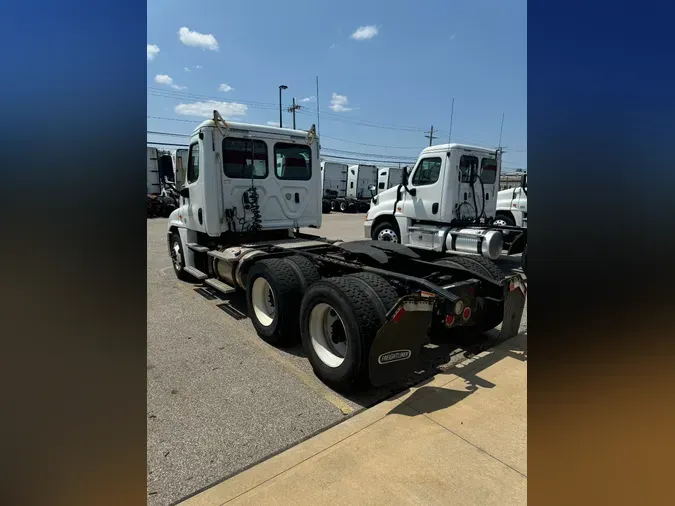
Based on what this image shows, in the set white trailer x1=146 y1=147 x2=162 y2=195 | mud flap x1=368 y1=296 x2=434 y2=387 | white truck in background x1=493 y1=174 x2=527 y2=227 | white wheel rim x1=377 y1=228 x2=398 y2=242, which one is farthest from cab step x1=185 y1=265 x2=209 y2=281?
white trailer x1=146 y1=147 x2=162 y2=195

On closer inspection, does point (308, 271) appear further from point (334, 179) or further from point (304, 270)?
point (334, 179)

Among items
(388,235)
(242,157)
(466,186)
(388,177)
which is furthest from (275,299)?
(388,177)

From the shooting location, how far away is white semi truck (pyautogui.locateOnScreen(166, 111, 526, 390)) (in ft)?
11.3

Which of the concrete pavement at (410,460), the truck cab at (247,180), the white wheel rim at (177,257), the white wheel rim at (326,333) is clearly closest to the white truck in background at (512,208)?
the truck cab at (247,180)

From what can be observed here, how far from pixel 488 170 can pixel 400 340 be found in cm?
761

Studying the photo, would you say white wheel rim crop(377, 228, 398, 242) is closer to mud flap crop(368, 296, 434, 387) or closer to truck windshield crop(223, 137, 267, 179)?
truck windshield crop(223, 137, 267, 179)

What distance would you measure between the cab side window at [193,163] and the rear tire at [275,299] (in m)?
2.35

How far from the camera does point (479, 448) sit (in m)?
2.79

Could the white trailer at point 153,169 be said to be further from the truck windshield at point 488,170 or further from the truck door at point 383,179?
the truck windshield at point 488,170

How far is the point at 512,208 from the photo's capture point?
12.9 metres

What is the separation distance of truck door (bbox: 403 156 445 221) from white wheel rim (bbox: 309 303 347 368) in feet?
19.2

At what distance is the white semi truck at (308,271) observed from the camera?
3430 millimetres
